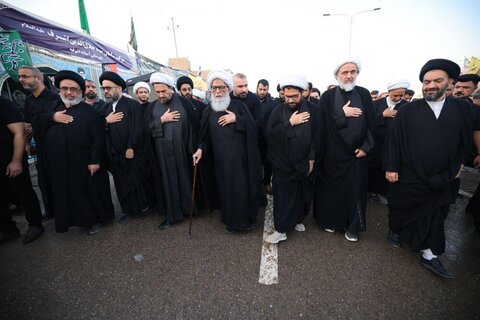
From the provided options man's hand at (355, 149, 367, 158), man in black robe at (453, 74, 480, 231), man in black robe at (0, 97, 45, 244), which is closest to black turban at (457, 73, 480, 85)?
man in black robe at (453, 74, 480, 231)

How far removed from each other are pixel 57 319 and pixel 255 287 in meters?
1.75

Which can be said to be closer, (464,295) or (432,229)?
(464,295)

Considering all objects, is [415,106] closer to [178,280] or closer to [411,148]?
[411,148]

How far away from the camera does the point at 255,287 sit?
2.16m

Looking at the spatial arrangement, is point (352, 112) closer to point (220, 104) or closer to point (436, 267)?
point (220, 104)

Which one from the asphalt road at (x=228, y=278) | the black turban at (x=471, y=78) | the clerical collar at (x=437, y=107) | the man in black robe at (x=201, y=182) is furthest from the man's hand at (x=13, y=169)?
the black turban at (x=471, y=78)

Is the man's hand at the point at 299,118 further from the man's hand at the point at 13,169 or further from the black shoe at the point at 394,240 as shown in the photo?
the man's hand at the point at 13,169

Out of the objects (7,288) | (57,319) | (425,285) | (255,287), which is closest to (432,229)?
(425,285)

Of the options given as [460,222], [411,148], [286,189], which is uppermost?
[411,148]

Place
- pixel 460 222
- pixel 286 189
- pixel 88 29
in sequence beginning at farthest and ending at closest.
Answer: pixel 88 29, pixel 460 222, pixel 286 189

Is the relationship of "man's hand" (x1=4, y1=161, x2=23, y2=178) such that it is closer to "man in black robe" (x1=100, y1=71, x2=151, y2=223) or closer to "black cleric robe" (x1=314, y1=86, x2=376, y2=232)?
"man in black robe" (x1=100, y1=71, x2=151, y2=223)

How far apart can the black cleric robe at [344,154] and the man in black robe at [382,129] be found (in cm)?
116

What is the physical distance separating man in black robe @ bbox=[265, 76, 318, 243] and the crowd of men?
0.04 ft

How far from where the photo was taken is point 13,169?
3.05 meters
